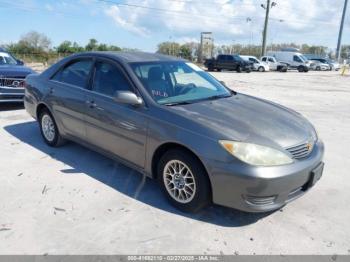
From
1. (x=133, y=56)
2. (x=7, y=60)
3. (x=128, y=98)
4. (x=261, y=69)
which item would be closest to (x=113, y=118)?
(x=128, y=98)

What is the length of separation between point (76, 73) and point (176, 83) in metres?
1.55

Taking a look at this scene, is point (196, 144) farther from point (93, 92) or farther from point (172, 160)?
point (93, 92)

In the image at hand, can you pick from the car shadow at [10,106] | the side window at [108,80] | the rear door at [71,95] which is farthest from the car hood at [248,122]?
the car shadow at [10,106]

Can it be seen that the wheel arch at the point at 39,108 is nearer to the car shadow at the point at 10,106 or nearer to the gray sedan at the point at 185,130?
the gray sedan at the point at 185,130

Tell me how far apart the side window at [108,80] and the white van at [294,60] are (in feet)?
120

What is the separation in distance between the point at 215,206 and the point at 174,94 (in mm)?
1376

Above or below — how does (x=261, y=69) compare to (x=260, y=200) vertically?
below

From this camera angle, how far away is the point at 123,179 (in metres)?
4.32

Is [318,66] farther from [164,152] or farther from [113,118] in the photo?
[164,152]

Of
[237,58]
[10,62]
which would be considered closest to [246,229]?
[10,62]

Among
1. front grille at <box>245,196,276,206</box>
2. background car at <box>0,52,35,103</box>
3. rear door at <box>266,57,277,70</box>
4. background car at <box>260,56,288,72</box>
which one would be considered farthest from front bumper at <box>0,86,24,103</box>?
rear door at <box>266,57,277,70</box>

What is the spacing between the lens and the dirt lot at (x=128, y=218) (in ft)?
9.82

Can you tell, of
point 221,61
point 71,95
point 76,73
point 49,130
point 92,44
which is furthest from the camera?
point 92,44

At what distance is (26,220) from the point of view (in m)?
3.35
